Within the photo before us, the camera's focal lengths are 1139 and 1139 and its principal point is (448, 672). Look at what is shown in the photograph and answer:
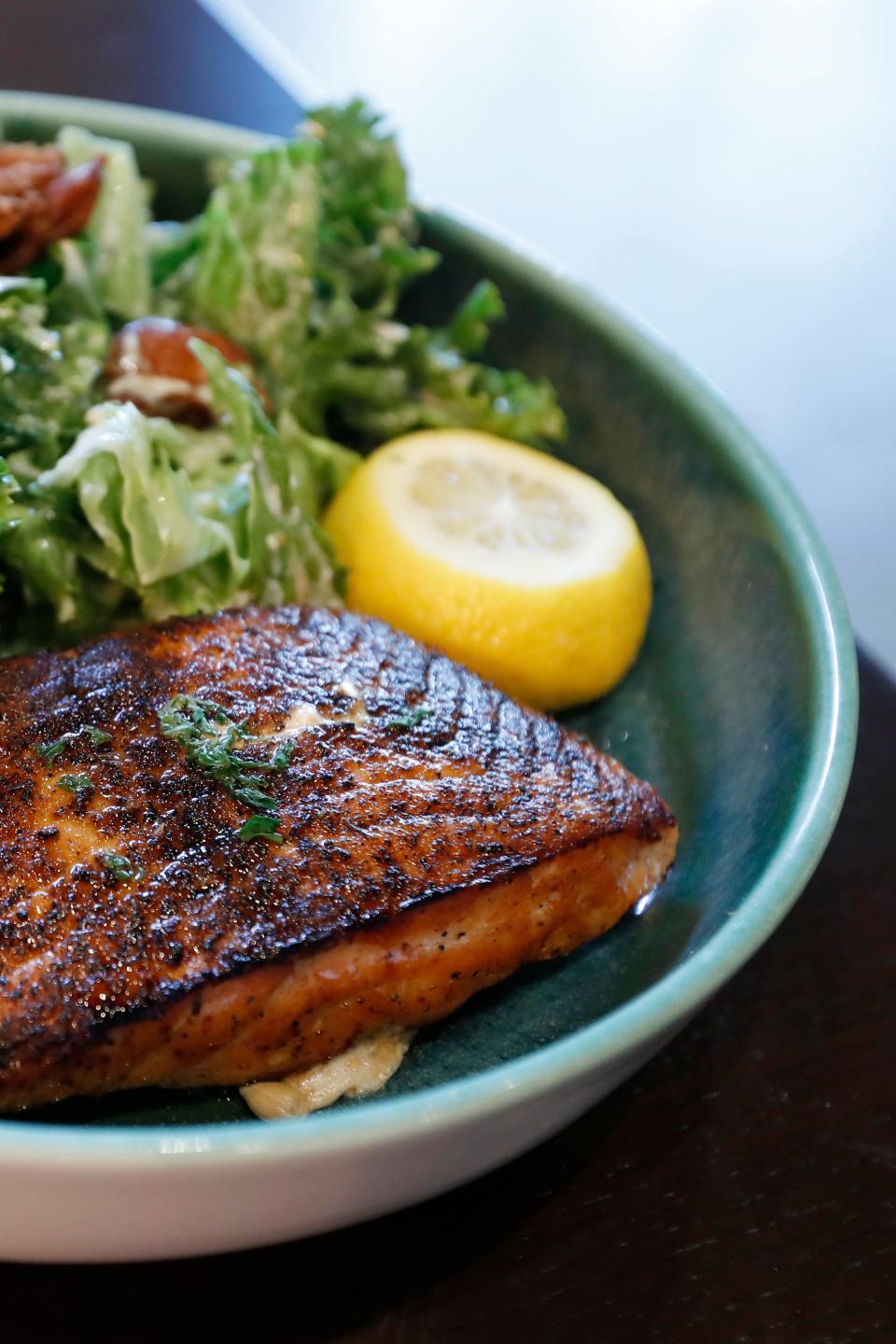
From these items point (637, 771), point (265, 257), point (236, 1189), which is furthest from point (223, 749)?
point (265, 257)

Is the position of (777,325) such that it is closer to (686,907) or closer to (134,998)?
(686,907)

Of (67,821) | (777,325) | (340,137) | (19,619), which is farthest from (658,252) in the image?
(67,821)

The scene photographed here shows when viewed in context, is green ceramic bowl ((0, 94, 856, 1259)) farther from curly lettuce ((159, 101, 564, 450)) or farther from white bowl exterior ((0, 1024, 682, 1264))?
curly lettuce ((159, 101, 564, 450))

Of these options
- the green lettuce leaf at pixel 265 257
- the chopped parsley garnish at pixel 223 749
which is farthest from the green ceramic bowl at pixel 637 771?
the chopped parsley garnish at pixel 223 749

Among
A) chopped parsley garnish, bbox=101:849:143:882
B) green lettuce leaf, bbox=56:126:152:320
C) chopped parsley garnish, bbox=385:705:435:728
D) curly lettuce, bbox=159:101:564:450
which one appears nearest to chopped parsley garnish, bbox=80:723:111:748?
chopped parsley garnish, bbox=101:849:143:882

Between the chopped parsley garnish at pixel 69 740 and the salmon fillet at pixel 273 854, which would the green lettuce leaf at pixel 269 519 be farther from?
the chopped parsley garnish at pixel 69 740

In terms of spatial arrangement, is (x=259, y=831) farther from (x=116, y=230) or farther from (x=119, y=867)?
(x=116, y=230)
